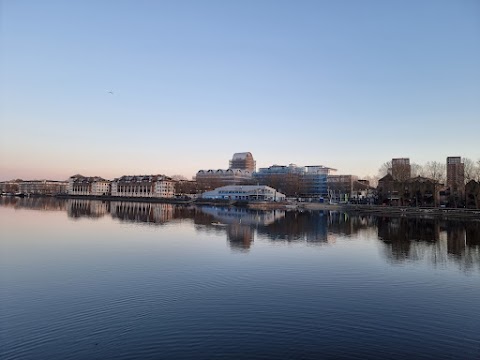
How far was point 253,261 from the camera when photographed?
19844 mm

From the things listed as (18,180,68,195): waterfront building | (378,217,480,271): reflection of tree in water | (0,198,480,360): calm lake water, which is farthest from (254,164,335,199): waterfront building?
(18,180,68,195): waterfront building

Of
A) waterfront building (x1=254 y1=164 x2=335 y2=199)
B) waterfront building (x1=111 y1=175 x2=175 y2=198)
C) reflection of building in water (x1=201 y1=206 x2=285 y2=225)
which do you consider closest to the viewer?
reflection of building in water (x1=201 y1=206 x2=285 y2=225)

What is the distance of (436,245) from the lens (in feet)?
91.4

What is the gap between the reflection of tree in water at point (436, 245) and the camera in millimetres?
22125

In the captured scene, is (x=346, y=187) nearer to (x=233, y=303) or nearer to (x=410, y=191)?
(x=410, y=191)

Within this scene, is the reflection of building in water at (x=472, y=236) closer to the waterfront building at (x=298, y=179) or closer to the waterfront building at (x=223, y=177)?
the waterfront building at (x=298, y=179)

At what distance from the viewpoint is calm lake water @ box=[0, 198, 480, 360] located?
9.16 metres

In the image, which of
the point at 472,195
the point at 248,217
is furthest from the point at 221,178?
the point at 472,195

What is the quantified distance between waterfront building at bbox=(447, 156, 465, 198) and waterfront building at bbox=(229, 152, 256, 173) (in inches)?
3233

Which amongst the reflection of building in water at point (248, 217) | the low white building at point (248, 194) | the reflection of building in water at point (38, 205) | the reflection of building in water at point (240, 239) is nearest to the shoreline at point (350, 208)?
the low white building at point (248, 194)

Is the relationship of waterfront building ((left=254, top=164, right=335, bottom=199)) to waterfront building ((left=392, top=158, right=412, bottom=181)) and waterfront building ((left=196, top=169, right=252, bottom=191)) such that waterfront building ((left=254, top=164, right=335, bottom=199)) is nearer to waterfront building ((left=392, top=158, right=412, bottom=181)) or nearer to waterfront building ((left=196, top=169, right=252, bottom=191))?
waterfront building ((left=196, top=169, right=252, bottom=191))

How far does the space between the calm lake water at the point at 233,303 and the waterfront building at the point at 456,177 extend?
159ft

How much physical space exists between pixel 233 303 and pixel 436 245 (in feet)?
68.4

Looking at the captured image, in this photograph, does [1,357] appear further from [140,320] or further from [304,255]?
[304,255]
